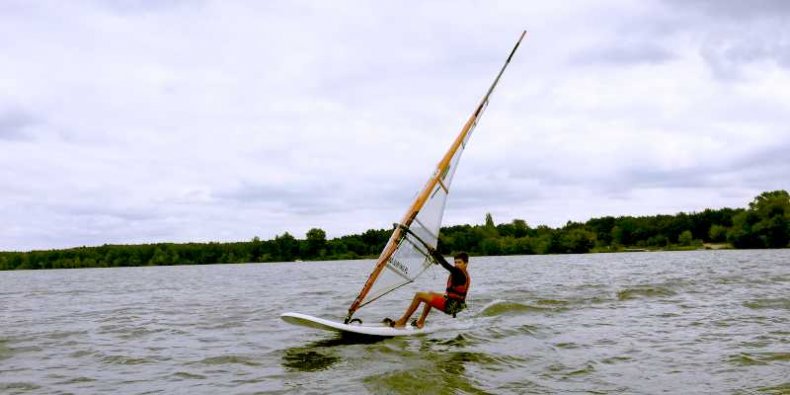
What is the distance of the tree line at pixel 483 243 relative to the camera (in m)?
134

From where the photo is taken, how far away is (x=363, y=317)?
19875 millimetres

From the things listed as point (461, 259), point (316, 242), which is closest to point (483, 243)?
point (316, 242)

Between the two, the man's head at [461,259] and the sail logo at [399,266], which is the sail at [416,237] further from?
the man's head at [461,259]

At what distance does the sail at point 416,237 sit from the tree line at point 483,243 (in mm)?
108738

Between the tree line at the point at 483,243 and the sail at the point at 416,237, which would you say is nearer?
the sail at the point at 416,237

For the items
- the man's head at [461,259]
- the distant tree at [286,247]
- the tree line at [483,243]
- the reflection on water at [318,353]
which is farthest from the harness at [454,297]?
the distant tree at [286,247]

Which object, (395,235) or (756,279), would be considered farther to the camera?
(756,279)

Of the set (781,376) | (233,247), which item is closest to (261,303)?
(781,376)

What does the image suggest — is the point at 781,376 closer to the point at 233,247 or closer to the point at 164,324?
the point at 164,324

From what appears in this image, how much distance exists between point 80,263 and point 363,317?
13726cm

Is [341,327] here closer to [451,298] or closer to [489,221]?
[451,298]

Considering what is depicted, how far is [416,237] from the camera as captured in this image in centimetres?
1371

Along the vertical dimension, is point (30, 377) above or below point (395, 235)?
below

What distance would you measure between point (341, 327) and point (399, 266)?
182 centimetres
